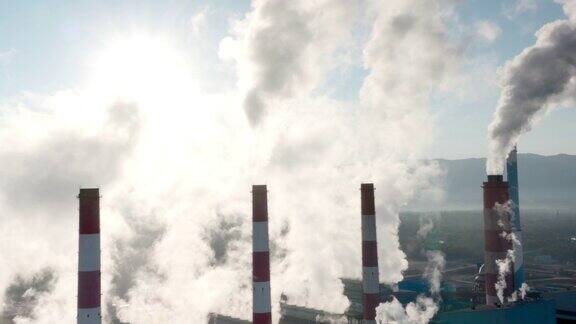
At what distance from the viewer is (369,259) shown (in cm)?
2122

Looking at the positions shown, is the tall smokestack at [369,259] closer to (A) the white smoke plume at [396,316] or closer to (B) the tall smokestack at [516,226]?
(A) the white smoke plume at [396,316]

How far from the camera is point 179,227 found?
33969 millimetres

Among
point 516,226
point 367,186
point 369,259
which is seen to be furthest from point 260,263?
point 516,226

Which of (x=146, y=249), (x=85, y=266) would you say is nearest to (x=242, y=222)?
(x=146, y=249)

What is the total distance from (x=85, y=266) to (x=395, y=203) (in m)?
16.7

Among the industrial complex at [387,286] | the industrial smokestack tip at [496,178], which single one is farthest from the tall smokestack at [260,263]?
the industrial smokestack tip at [496,178]

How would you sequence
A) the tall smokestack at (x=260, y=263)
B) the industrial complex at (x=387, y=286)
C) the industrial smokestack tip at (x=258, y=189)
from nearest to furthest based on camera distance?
1. the industrial complex at (x=387, y=286)
2. the tall smokestack at (x=260, y=263)
3. the industrial smokestack tip at (x=258, y=189)

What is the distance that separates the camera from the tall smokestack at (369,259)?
21.0 meters

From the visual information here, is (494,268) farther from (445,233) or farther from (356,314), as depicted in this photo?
(445,233)

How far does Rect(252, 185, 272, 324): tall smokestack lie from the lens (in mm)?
18625

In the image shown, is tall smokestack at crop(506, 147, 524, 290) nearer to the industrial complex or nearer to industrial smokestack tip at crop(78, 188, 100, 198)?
the industrial complex

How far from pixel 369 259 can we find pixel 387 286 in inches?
533

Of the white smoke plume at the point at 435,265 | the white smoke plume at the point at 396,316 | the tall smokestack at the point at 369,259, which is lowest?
the white smoke plume at the point at 435,265

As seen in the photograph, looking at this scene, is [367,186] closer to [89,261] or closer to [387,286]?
[89,261]
